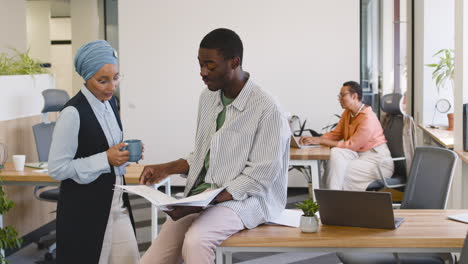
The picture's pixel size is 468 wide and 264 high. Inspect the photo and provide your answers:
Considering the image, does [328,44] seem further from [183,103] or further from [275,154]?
[275,154]

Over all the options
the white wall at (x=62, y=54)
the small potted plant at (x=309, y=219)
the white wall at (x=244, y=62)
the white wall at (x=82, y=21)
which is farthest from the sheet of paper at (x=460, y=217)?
the white wall at (x=62, y=54)

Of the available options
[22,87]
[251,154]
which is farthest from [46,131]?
[251,154]

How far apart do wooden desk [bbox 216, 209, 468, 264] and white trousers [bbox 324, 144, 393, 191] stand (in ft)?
11.7

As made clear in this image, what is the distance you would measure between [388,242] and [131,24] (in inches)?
250

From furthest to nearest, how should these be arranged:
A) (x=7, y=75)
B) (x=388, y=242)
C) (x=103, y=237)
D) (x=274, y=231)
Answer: (x=7, y=75), (x=103, y=237), (x=274, y=231), (x=388, y=242)

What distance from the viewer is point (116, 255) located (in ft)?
10.3

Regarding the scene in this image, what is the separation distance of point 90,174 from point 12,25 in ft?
20.0

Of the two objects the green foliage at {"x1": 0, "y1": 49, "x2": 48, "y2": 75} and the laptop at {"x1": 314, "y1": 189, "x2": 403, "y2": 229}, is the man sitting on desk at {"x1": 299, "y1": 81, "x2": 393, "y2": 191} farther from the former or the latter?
the laptop at {"x1": 314, "y1": 189, "x2": 403, "y2": 229}

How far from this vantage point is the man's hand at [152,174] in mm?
3086

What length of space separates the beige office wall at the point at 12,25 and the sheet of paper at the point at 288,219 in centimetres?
611

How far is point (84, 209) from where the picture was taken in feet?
10.4

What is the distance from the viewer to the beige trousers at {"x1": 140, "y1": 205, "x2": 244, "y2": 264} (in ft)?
8.82

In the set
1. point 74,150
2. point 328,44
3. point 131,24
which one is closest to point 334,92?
point 328,44

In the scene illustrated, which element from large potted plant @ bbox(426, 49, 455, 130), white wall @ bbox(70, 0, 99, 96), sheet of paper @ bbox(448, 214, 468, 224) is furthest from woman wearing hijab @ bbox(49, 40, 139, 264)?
white wall @ bbox(70, 0, 99, 96)
